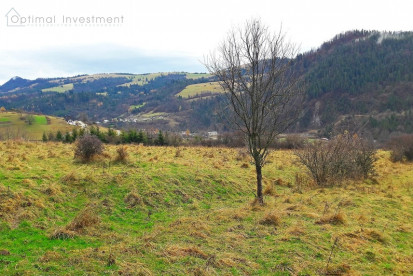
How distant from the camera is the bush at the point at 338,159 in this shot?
1688cm

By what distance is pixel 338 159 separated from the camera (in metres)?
17.5

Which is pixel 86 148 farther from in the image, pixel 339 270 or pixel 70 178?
pixel 339 270

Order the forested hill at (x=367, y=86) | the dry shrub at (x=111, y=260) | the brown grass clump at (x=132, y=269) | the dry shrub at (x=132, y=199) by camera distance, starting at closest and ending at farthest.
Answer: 1. the brown grass clump at (x=132, y=269)
2. the dry shrub at (x=111, y=260)
3. the dry shrub at (x=132, y=199)
4. the forested hill at (x=367, y=86)

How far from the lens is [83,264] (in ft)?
18.0

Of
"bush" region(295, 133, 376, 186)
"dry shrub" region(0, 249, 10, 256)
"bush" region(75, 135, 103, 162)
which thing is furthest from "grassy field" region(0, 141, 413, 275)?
"bush" region(295, 133, 376, 186)

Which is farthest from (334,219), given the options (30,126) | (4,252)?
(30,126)

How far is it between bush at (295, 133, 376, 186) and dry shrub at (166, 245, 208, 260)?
40.6 feet

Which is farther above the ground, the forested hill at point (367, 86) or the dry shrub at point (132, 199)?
the forested hill at point (367, 86)

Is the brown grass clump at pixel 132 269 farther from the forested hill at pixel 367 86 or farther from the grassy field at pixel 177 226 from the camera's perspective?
the forested hill at pixel 367 86

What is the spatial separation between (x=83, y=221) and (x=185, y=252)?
10.6ft

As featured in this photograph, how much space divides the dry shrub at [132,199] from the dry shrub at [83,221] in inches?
80.2

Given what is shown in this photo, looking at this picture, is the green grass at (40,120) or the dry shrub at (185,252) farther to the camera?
the green grass at (40,120)

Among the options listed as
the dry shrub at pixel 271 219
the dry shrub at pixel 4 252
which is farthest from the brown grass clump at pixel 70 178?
the dry shrub at pixel 271 219

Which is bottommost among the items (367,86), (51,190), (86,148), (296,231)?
(296,231)
